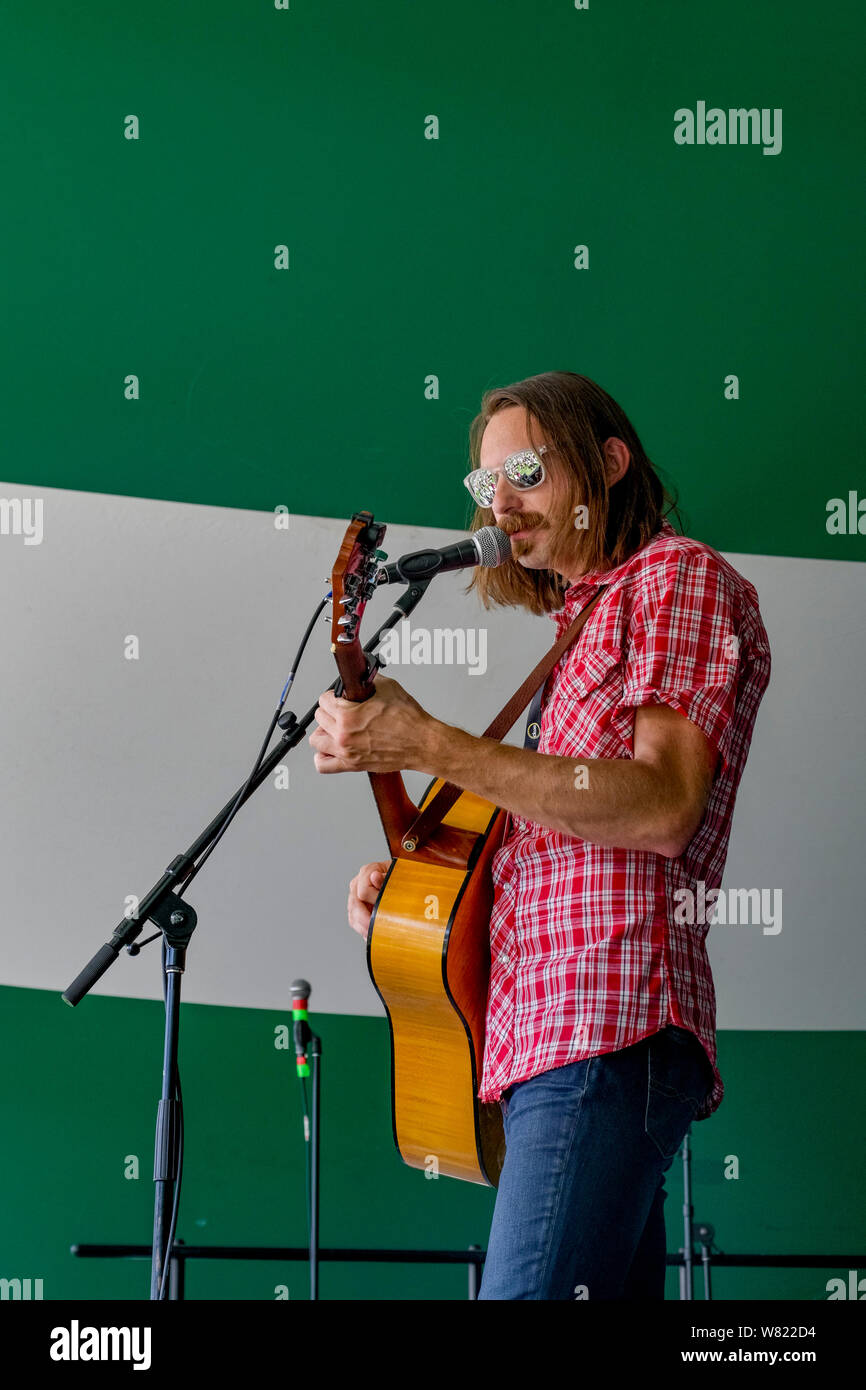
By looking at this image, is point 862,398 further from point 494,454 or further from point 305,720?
point 305,720

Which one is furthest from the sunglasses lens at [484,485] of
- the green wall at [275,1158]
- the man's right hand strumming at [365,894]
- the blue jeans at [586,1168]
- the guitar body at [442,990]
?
the green wall at [275,1158]

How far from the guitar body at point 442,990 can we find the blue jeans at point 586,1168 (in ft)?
0.71

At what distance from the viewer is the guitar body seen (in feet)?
5.89

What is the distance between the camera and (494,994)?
1.77 metres

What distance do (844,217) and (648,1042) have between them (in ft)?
7.04

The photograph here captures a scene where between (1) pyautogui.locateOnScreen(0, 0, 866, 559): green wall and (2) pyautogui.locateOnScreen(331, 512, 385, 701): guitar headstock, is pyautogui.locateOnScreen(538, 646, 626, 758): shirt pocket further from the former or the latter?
(1) pyautogui.locateOnScreen(0, 0, 866, 559): green wall

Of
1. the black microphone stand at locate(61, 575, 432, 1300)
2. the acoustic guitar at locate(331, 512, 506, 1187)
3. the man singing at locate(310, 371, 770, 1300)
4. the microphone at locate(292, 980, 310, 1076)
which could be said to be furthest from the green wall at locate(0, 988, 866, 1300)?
the man singing at locate(310, 371, 770, 1300)

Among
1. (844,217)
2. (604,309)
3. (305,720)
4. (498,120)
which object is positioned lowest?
(305,720)

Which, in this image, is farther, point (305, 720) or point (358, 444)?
point (358, 444)

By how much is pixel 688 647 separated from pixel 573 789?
247 mm

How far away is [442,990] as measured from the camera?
70.6 inches

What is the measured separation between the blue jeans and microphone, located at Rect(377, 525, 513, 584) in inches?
25.4
